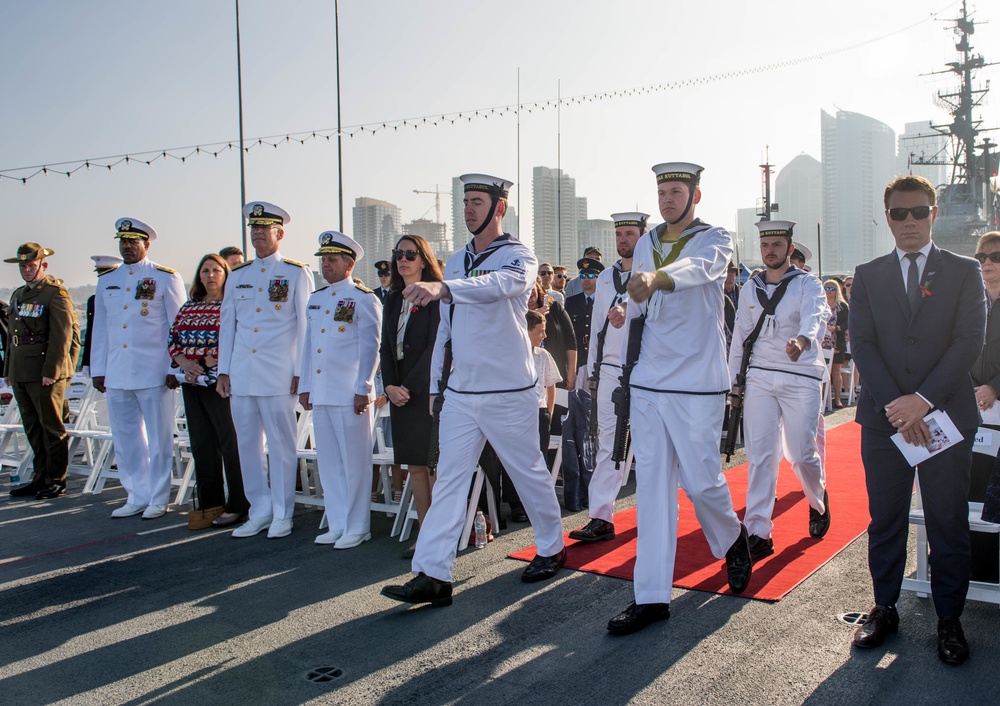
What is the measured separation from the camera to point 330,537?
6.37 m

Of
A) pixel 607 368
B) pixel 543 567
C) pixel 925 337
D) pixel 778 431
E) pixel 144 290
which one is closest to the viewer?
pixel 925 337

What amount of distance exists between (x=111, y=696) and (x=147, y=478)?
438 cm

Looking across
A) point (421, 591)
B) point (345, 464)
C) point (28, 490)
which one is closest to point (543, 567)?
point (421, 591)

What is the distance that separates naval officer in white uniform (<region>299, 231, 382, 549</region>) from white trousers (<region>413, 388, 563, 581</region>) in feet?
4.93

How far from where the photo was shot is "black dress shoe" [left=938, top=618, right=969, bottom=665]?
3.75 m

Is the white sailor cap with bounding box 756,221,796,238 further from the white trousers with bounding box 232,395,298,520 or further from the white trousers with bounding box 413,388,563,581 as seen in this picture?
the white trousers with bounding box 232,395,298,520

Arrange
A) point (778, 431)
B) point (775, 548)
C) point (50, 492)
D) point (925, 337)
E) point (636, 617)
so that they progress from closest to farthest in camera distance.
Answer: point (925, 337), point (636, 617), point (775, 548), point (778, 431), point (50, 492)

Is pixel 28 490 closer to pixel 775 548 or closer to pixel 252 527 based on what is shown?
pixel 252 527

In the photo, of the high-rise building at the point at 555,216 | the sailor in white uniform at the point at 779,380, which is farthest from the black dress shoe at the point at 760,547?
the high-rise building at the point at 555,216

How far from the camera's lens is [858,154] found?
359ft

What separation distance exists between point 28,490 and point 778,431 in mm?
7159

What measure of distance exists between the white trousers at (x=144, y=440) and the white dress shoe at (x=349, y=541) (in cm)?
221

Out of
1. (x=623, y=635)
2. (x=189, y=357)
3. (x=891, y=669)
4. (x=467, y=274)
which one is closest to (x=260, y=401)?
(x=189, y=357)

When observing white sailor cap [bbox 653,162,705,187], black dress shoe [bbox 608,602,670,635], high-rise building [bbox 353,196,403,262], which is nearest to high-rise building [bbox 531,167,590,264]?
high-rise building [bbox 353,196,403,262]
